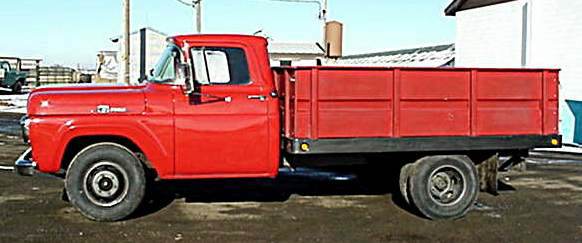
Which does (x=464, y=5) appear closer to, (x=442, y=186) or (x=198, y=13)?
(x=198, y=13)

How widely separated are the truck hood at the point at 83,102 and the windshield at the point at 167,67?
1.18 feet

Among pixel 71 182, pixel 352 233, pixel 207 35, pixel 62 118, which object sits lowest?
pixel 352 233

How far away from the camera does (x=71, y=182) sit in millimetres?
7730

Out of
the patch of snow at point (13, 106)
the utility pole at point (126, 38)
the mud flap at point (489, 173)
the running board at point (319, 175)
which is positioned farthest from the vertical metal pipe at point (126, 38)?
the mud flap at point (489, 173)

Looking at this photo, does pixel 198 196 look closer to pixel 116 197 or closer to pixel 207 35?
pixel 116 197

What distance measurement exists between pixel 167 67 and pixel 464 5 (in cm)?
1927

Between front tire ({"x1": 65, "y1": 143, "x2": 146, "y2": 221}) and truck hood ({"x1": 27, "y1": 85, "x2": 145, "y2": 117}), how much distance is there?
17.7 inches

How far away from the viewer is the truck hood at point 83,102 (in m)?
7.63

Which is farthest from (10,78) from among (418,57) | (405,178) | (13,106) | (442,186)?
(442,186)

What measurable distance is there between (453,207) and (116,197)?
13.0 feet

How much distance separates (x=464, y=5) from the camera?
83.5 ft

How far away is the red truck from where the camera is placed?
25.3 ft

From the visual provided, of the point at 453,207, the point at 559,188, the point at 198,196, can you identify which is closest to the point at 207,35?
the point at 198,196

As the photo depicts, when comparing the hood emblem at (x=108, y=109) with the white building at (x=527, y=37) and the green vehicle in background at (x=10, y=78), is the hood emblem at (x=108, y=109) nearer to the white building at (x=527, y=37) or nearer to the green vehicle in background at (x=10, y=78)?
the white building at (x=527, y=37)
